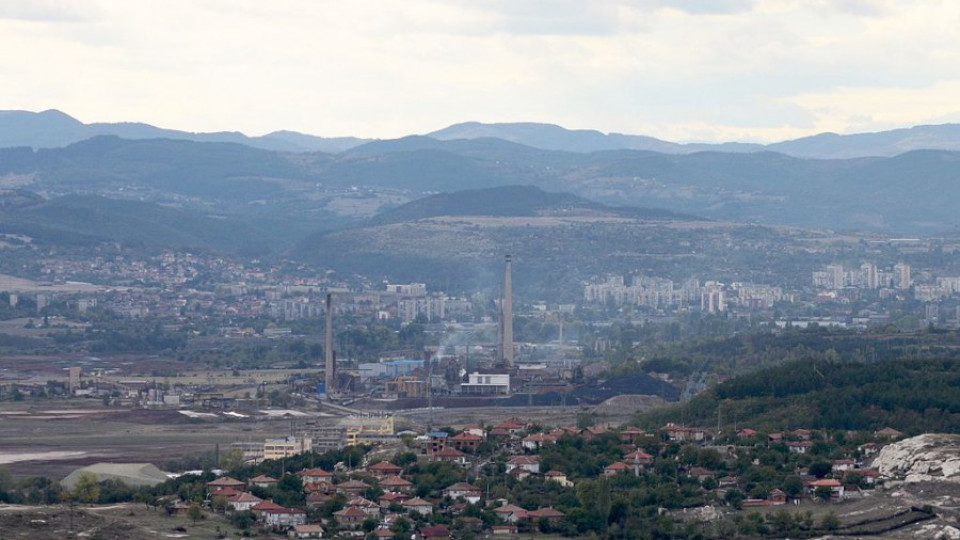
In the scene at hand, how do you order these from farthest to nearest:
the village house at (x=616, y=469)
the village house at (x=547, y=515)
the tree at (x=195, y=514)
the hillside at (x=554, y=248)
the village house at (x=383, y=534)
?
the hillside at (x=554, y=248), the village house at (x=616, y=469), the village house at (x=547, y=515), the tree at (x=195, y=514), the village house at (x=383, y=534)

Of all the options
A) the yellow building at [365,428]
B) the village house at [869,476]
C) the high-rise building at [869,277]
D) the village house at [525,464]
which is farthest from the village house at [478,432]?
the high-rise building at [869,277]

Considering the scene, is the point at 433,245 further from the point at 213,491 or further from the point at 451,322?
the point at 213,491

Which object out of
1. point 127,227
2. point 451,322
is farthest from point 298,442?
point 127,227

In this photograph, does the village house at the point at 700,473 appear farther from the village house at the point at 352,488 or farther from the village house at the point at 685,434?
the village house at the point at 352,488

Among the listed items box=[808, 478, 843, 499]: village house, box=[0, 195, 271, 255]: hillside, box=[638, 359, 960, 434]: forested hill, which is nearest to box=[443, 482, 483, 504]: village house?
box=[808, 478, 843, 499]: village house

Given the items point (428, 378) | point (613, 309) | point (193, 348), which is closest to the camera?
point (428, 378)

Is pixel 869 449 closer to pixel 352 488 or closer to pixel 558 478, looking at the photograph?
pixel 558 478

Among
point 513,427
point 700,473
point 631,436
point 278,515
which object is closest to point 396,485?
point 278,515
